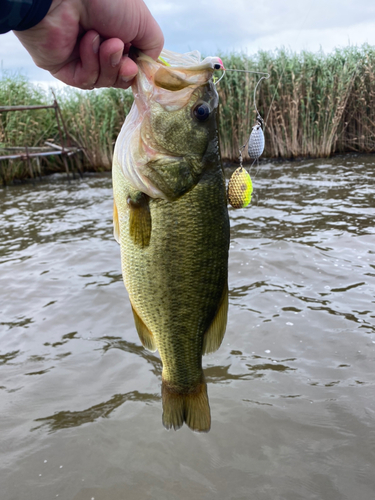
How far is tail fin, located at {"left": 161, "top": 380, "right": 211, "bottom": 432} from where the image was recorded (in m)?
1.93

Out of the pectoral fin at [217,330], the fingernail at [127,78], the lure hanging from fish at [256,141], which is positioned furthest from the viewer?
the lure hanging from fish at [256,141]

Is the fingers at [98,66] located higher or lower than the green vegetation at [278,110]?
lower

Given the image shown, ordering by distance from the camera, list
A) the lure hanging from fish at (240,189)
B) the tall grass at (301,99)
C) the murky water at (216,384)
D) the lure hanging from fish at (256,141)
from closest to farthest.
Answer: the murky water at (216,384) → the lure hanging from fish at (240,189) → the lure hanging from fish at (256,141) → the tall grass at (301,99)

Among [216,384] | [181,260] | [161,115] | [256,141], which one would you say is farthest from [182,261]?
[256,141]

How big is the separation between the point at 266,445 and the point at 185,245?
158 centimetres

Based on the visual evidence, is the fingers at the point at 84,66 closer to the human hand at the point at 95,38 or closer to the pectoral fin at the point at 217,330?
the human hand at the point at 95,38

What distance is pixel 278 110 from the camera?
44.9 ft

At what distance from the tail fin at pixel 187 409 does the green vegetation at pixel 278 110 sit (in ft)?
39.9

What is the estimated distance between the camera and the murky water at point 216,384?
2363 millimetres

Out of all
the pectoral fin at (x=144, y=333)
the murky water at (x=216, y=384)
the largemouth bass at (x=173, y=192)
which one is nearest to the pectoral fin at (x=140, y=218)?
the largemouth bass at (x=173, y=192)

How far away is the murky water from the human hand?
2.12 meters

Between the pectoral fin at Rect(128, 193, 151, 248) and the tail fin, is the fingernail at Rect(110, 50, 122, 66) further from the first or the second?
the tail fin

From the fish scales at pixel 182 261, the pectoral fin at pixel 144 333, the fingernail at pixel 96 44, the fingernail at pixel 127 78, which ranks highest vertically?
the fingernail at pixel 96 44

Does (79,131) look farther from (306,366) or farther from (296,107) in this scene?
(306,366)
